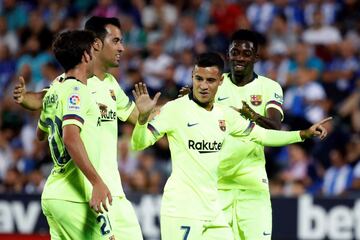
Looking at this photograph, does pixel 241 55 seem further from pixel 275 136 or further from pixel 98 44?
pixel 98 44

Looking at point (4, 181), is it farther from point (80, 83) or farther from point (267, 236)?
point (80, 83)

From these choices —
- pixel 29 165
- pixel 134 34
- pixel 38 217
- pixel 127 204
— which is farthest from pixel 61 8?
pixel 127 204

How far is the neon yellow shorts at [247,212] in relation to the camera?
10133mm

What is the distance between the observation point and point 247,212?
33.4ft

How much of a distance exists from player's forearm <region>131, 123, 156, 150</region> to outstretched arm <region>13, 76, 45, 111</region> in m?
0.85

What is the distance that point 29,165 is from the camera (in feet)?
56.5

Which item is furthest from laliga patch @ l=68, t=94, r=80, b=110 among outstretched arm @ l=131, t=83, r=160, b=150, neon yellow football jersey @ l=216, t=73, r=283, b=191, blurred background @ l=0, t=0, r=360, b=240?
blurred background @ l=0, t=0, r=360, b=240

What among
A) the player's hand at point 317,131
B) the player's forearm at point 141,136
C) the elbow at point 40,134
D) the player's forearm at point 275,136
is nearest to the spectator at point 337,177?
the player's forearm at point 275,136

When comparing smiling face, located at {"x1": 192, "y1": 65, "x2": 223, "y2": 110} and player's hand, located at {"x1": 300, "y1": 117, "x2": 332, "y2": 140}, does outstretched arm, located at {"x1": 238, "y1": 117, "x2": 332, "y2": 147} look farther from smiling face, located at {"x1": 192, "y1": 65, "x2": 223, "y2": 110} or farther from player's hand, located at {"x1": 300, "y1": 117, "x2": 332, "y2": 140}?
smiling face, located at {"x1": 192, "y1": 65, "x2": 223, "y2": 110}

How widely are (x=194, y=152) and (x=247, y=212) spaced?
1.51 metres

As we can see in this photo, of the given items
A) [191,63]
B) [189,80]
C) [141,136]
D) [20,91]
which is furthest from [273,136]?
[191,63]

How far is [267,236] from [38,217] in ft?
19.8

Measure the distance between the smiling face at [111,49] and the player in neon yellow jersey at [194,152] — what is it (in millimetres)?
645

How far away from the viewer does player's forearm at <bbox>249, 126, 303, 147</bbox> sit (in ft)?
31.0
